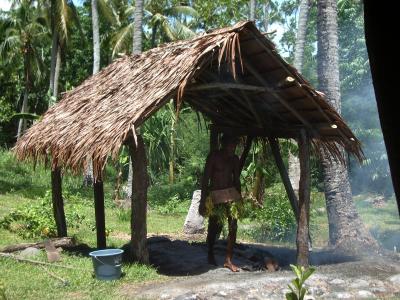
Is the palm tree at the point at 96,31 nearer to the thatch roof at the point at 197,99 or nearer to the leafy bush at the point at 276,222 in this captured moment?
the leafy bush at the point at 276,222

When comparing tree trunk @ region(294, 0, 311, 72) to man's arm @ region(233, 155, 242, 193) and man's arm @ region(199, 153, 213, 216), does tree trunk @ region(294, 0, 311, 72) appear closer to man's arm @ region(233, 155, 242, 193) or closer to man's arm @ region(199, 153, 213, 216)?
man's arm @ region(233, 155, 242, 193)

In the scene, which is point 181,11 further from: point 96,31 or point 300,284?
point 300,284

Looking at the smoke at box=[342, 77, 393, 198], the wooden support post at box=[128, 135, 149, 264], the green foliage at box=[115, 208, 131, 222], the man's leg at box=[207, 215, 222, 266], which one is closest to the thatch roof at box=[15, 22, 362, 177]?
the wooden support post at box=[128, 135, 149, 264]

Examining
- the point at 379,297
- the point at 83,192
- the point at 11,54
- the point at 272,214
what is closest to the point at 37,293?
the point at 379,297

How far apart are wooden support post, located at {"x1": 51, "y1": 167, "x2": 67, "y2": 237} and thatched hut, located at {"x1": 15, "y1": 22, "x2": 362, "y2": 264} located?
0.02 meters

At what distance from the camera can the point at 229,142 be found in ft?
28.8

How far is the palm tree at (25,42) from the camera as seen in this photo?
28.2 meters

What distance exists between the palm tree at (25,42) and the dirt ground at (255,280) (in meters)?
20.6

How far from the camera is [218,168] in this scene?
8.46 m

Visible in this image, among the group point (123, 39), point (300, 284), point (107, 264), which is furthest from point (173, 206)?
point (300, 284)

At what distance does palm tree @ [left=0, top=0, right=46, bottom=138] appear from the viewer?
28.2m

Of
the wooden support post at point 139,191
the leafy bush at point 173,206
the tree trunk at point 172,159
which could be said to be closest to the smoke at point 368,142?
the leafy bush at point 173,206

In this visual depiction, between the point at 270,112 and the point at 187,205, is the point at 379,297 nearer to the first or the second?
the point at 270,112

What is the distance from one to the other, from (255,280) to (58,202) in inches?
177
